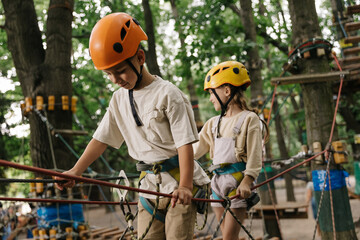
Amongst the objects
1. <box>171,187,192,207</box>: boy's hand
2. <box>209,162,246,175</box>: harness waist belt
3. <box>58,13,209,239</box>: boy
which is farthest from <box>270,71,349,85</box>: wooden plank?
<box>171,187,192,207</box>: boy's hand

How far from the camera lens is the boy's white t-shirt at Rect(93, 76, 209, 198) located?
92.6 inches

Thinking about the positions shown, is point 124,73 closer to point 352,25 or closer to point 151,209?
point 151,209

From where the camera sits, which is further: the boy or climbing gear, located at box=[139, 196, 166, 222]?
climbing gear, located at box=[139, 196, 166, 222]

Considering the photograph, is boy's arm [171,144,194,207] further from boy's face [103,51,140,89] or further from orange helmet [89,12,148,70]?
orange helmet [89,12,148,70]

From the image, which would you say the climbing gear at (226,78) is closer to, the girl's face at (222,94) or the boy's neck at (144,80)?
the girl's face at (222,94)

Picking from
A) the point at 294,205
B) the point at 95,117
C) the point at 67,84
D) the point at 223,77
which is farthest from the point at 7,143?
the point at 223,77

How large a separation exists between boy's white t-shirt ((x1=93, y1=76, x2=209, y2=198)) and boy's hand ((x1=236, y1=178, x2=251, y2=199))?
0.58 m

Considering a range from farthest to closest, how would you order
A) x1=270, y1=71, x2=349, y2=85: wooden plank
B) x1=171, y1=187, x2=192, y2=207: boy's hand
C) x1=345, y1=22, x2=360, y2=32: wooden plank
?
x1=345, y1=22, x2=360, y2=32: wooden plank < x1=270, y1=71, x2=349, y2=85: wooden plank < x1=171, y1=187, x2=192, y2=207: boy's hand

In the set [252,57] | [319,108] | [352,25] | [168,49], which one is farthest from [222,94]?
[168,49]

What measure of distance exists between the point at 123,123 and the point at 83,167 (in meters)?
0.38

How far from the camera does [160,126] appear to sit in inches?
94.9

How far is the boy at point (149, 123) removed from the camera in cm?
227

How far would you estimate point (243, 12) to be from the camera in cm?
1041

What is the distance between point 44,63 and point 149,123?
19.1 feet
